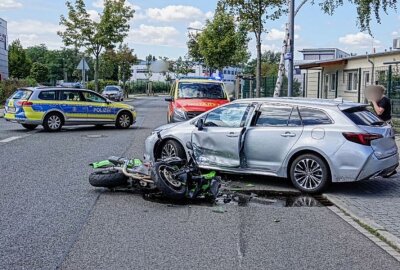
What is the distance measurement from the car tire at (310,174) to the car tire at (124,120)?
1263 centimetres

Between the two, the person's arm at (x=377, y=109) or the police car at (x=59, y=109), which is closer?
the person's arm at (x=377, y=109)

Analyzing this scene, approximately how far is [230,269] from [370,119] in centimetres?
499

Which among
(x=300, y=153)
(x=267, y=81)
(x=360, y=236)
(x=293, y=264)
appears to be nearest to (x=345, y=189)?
(x=300, y=153)

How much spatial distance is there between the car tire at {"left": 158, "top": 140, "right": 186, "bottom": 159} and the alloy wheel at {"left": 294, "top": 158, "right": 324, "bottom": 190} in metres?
2.32

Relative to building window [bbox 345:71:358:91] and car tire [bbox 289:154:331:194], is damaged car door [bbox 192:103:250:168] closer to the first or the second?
car tire [bbox 289:154:331:194]

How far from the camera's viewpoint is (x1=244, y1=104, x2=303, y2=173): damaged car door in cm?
893

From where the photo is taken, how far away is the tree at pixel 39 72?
9269cm

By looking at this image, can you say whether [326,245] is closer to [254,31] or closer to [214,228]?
[214,228]

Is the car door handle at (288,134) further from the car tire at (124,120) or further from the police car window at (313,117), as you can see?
the car tire at (124,120)

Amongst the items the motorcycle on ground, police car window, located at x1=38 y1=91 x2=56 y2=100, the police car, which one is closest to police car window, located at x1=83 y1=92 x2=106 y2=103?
the police car

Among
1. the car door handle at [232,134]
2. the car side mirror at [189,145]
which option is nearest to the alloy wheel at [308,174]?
the car door handle at [232,134]

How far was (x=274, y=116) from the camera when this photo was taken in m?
9.27

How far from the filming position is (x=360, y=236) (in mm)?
6262

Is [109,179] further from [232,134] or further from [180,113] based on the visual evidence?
[180,113]
